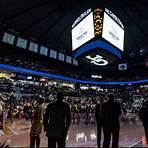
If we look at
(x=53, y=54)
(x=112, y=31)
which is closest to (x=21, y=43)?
(x=53, y=54)

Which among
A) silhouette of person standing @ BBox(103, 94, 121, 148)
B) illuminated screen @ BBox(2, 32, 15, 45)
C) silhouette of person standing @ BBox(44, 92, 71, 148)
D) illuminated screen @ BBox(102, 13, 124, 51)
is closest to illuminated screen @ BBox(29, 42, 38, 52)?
illuminated screen @ BBox(2, 32, 15, 45)

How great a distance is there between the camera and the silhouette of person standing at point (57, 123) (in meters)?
5.26

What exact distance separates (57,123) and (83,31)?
800 inches

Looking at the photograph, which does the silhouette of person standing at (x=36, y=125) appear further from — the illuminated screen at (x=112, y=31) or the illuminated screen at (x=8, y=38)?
the illuminated screen at (x=8, y=38)

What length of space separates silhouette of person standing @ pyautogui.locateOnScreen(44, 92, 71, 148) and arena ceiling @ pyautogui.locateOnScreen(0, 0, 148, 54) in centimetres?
1834

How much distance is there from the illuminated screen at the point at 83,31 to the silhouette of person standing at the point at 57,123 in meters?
18.6

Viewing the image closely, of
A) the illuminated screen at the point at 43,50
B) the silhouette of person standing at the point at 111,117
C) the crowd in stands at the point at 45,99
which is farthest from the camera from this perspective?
the illuminated screen at the point at 43,50

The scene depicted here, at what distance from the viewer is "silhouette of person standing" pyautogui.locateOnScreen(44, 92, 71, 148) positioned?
526 cm

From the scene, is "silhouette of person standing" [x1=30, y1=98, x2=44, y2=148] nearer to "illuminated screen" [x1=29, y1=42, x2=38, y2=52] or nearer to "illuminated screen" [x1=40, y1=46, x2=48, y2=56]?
"illuminated screen" [x1=29, y1=42, x2=38, y2=52]

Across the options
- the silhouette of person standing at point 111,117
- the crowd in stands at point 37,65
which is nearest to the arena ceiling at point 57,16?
the crowd in stands at point 37,65

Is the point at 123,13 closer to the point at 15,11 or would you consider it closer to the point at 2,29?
the point at 15,11

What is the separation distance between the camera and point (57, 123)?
17.5 feet

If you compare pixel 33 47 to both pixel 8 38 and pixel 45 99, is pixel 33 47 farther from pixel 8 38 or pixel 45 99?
pixel 45 99

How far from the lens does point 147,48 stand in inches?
1818
